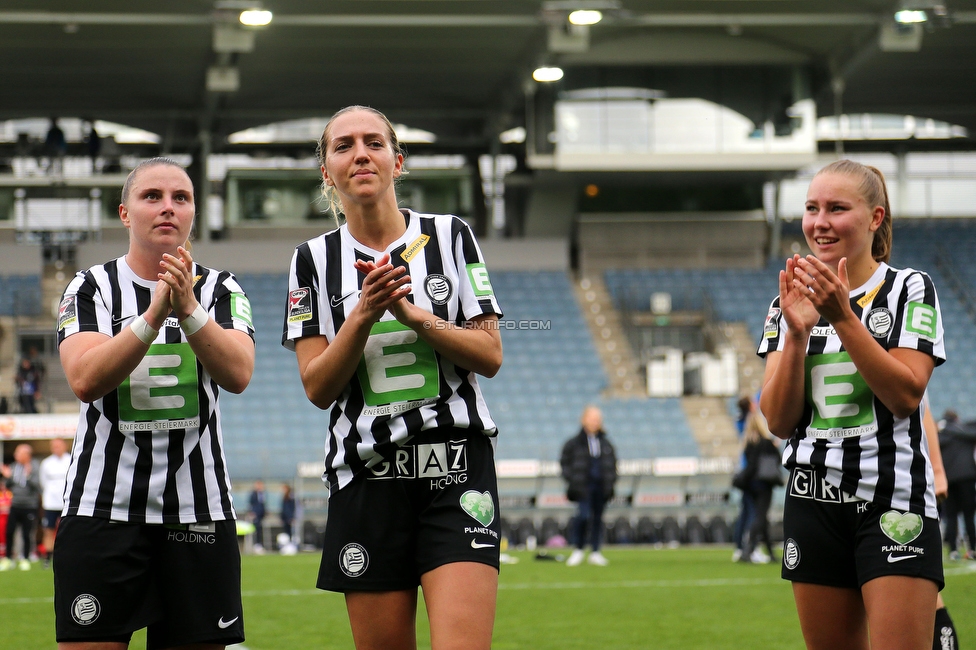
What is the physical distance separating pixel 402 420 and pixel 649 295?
25.6m

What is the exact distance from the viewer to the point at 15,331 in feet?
80.0

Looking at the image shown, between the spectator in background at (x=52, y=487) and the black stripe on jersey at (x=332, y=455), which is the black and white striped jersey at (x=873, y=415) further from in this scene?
the spectator in background at (x=52, y=487)

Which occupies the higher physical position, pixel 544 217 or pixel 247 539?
pixel 544 217

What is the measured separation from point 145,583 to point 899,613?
219 cm

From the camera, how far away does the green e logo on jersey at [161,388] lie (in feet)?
11.5

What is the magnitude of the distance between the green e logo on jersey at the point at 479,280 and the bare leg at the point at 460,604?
768mm

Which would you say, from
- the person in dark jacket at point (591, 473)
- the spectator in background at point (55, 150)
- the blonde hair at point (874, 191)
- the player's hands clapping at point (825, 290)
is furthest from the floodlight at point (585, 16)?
the player's hands clapping at point (825, 290)

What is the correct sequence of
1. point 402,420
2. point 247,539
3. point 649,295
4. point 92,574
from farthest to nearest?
point 649,295, point 247,539, point 92,574, point 402,420

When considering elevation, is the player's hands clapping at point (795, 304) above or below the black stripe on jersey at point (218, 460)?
above

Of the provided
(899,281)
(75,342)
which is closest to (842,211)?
(899,281)

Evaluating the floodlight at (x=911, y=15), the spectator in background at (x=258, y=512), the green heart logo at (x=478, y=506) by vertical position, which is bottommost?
the spectator in background at (x=258, y=512)

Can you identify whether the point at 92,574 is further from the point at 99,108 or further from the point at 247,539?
the point at 99,108

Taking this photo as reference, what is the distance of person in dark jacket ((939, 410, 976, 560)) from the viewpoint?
1512cm

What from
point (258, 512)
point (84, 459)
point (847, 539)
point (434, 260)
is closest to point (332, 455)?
point (434, 260)
